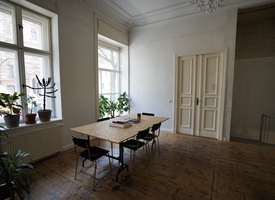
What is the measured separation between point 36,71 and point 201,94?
4339 millimetres

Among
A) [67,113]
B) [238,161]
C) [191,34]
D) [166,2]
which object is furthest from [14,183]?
[191,34]

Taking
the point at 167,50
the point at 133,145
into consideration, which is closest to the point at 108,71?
the point at 167,50

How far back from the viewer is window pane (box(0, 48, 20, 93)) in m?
2.59

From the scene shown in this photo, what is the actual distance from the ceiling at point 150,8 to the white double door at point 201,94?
126 centimetres

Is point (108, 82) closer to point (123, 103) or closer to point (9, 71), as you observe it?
point (123, 103)

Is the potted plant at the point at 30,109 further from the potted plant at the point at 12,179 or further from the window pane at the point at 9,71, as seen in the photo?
the potted plant at the point at 12,179

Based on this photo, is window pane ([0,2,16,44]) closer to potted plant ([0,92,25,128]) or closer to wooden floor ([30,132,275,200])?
potted plant ([0,92,25,128])

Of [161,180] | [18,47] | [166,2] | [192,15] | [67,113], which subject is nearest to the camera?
[161,180]

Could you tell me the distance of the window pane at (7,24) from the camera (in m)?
2.55

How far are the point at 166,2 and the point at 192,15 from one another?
3.23 feet

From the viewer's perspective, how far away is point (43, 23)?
123 inches

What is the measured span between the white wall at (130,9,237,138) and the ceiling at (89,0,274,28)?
0.66 ft

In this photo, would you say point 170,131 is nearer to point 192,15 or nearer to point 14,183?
point 192,15

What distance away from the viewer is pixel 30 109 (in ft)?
9.77
